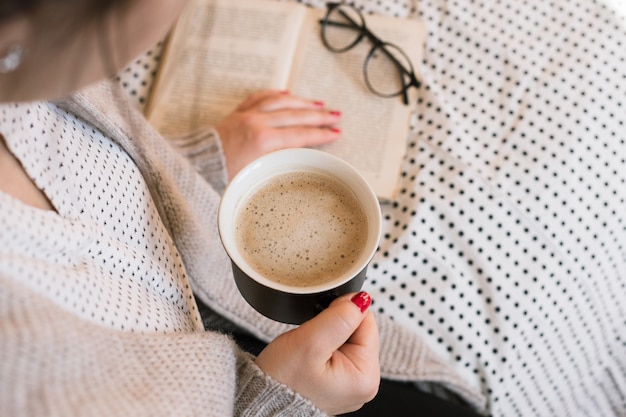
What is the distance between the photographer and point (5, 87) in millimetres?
338

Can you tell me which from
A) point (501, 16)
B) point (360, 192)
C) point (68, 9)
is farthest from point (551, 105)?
point (68, 9)

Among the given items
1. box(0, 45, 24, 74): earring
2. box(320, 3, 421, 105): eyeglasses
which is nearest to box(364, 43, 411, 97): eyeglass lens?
box(320, 3, 421, 105): eyeglasses

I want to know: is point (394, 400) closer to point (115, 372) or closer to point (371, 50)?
point (115, 372)

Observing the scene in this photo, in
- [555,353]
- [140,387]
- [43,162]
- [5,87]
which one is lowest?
[555,353]

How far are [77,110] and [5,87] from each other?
0.78 ft

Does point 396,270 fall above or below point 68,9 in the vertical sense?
below

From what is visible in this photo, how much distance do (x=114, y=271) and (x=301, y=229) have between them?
0.18m

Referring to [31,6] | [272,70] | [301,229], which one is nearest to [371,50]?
[272,70]

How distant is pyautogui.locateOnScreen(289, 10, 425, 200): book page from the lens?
2.79 feet

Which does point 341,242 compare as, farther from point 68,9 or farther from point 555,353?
point 555,353

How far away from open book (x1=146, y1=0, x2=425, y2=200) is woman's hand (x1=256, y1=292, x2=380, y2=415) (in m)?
0.36

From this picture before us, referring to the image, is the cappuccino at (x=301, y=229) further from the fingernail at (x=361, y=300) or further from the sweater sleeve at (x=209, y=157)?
the sweater sleeve at (x=209, y=157)

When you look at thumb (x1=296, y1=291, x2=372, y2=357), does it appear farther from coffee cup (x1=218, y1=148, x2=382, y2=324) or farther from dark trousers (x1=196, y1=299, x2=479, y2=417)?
dark trousers (x1=196, y1=299, x2=479, y2=417)

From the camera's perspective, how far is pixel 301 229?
1.77 feet
